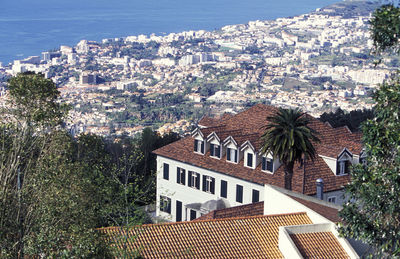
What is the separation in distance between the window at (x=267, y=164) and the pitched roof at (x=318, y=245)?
47.2 feet

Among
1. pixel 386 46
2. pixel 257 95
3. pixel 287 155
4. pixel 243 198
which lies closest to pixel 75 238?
pixel 386 46

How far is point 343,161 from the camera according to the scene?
3481 centimetres

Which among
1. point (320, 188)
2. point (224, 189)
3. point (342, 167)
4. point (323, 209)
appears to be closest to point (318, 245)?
point (323, 209)

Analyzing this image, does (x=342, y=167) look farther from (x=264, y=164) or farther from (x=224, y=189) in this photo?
(x=224, y=189)

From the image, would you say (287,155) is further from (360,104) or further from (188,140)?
(360,104)

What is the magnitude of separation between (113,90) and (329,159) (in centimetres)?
15312

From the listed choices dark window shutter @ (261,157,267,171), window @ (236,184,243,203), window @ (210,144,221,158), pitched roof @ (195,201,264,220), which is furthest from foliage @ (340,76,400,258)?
window @ (210,144,221,158)

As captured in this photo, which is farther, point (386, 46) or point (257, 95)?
point (257, 95)

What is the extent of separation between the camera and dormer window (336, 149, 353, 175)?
113 feet

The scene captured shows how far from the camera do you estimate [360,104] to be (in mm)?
160625

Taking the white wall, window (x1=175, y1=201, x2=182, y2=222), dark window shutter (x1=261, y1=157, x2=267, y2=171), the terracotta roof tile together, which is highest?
the terracotta roof tile

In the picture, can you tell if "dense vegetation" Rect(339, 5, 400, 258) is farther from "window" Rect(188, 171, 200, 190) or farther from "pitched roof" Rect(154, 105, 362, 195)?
"window" Rect(188, 171, 200, 190)

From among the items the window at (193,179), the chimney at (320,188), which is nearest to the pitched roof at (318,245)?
the chimney at (320,188)

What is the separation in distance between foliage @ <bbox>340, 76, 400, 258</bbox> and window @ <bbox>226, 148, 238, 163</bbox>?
2267 cm
